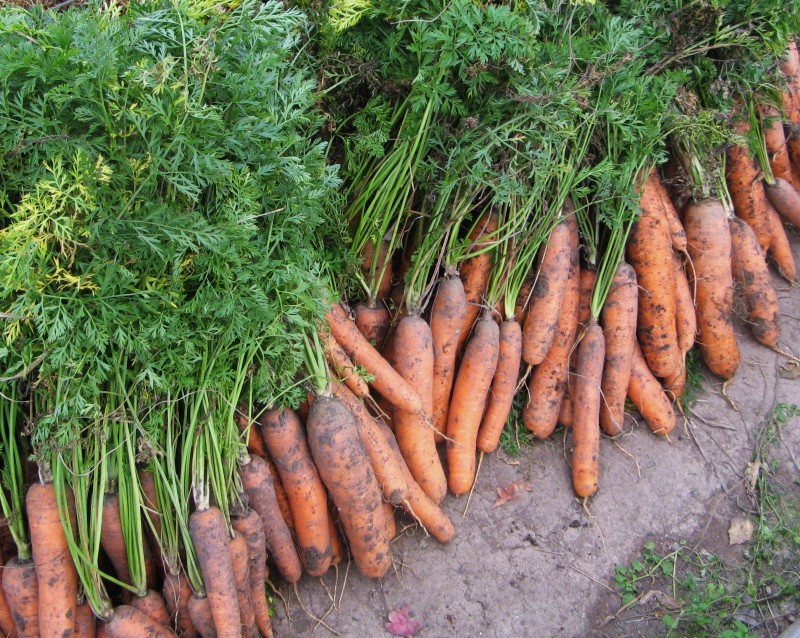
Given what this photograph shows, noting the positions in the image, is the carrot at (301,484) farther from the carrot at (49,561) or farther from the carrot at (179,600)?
the carrot at (49,561)

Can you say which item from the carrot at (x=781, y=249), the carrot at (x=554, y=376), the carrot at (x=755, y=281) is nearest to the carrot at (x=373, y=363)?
the carrot at (x=554, y=376)

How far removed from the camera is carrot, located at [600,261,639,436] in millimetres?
3566

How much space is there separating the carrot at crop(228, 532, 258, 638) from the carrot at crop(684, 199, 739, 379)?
106 inches

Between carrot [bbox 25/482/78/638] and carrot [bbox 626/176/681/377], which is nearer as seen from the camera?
carrot [bbox 25/482/78/638]

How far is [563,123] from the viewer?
292 cm

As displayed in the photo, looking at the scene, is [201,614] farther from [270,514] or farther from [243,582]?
[270,514]

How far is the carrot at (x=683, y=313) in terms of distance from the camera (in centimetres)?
378

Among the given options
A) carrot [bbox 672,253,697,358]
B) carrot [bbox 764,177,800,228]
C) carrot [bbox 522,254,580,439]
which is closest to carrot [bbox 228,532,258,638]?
carrot [bbox 522,254,580,439]

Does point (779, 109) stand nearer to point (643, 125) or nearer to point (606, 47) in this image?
point (643, 125)

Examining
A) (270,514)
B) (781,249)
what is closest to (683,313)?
(781,249)

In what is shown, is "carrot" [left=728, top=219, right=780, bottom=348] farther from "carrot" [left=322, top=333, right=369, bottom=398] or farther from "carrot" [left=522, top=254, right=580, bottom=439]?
"carrot" [left=322, top=333, right=369, bottom=398]

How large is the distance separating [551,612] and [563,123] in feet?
6.73

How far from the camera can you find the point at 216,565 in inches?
97.0

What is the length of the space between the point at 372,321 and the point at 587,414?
1.19m
